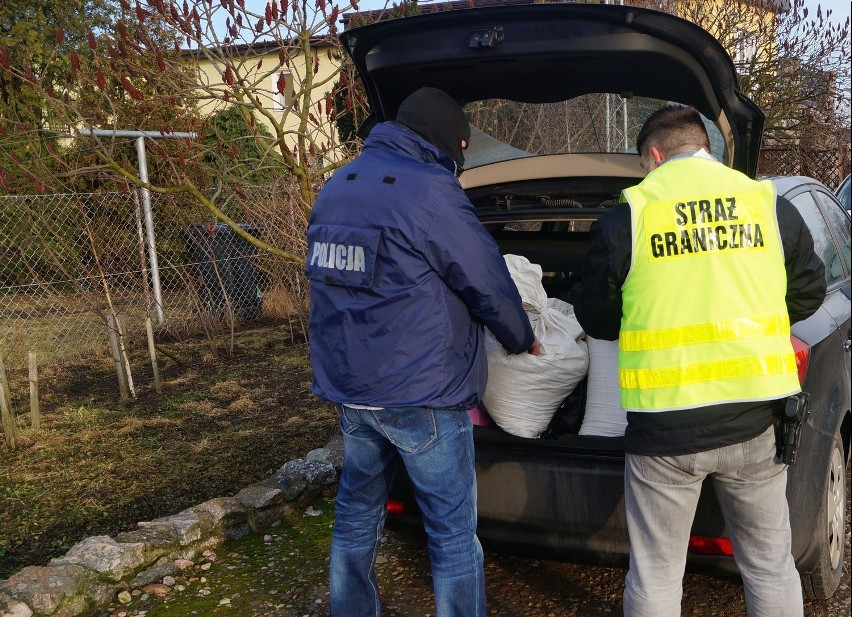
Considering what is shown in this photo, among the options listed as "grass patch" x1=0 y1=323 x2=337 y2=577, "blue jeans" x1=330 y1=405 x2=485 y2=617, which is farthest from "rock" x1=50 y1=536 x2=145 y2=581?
"blue jeans" x1=330 y1=405 x2=485 y2=617

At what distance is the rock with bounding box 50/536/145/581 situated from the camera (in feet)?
10.3

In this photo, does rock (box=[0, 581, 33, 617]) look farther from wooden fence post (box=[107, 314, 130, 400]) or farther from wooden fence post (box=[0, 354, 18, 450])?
wooden fence post (box=[107, 314, 130, 400])

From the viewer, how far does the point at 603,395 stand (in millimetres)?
2713

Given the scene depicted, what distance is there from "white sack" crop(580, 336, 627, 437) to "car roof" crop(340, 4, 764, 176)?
833mm

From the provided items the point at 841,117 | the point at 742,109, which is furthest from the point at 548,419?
the point at 841,117

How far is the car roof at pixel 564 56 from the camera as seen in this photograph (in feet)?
8.55

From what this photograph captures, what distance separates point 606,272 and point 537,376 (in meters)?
0.64

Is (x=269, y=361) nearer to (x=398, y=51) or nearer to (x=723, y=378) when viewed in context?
(x=398, y=51)

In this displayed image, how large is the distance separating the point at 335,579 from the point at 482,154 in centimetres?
200

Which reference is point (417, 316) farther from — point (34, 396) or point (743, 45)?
point (743, 45)

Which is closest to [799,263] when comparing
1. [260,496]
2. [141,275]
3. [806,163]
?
[260,496]

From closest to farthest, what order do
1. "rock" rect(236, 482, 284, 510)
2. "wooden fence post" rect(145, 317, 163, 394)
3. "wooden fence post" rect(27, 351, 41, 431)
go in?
"rock" rect(236, 482, 284, 510) → "wooden fence post" rect(27, 351, 41, 431) → "wooden fence post" rect(145, 317, 163, 394)

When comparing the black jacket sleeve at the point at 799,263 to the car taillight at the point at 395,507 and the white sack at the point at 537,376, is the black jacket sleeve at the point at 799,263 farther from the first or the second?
the car taillight at the point at 395,507

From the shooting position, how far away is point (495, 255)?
240cm
